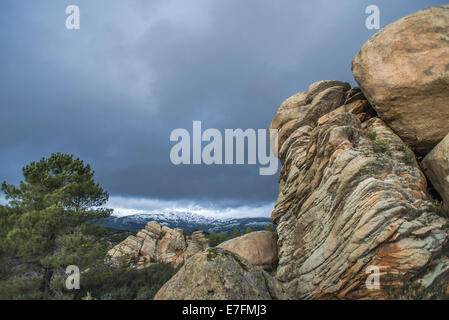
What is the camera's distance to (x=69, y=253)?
12516 millimetres

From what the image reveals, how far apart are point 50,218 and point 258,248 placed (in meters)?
16.7

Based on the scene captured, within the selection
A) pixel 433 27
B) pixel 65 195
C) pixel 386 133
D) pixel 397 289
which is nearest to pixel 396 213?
pixel 397 289

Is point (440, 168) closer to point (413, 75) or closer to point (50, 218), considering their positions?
point (413, 75)

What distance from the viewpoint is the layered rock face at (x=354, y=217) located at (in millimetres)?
9508

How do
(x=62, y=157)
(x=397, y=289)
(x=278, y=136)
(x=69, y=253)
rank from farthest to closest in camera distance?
(x=278, y=136)
(x=62, y=157)
(x=69, y=253)
(x=397, y=289)

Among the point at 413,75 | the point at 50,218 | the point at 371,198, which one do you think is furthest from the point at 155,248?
the point at 413,75

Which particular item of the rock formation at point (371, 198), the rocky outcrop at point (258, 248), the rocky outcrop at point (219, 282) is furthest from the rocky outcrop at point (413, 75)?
the rocky outcrop at point (219, 282)

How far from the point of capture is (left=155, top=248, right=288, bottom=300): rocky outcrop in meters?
8.37

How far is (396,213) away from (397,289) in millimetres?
3318

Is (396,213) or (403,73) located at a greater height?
(403,73)

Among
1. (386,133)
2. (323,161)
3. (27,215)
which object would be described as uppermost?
(386,133)

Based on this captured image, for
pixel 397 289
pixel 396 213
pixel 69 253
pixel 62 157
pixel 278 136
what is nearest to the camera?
pixel 397 289

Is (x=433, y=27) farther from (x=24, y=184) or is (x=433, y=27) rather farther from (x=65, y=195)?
(x=24, y=184)

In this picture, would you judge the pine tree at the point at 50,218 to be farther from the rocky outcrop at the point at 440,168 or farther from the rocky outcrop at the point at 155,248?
the rocky outcrop at the point at 155,248
